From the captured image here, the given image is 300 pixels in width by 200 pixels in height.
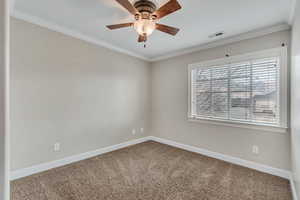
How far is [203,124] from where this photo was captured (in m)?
3.27

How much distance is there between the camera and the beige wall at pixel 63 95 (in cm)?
219

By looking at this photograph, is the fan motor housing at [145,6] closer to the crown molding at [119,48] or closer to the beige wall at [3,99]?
the beige wall at [3,99]

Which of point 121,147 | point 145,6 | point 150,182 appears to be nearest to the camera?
point 145,6

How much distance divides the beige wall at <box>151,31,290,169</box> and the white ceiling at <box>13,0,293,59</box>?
1.04ft

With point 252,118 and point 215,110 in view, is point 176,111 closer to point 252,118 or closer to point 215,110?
point 215,110

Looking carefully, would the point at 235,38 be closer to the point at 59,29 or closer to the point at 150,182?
the point at 150,182

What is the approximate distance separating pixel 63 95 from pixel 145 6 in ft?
6.73

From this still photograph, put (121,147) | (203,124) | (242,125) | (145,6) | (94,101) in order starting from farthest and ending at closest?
1. (121,147)
2. (203,124)
3. (94,101)
4. (242,125)
5. (145,6)

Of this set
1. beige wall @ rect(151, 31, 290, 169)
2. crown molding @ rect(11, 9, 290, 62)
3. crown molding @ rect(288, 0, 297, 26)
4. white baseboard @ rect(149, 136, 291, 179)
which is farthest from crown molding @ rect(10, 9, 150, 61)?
crown molding @ rect(288, 0, 297, 26)

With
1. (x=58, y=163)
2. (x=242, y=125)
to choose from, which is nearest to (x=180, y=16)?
(x=242, y=125)

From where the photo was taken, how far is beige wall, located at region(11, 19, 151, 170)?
7.18 ft

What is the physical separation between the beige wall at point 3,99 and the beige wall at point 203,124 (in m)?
3.19

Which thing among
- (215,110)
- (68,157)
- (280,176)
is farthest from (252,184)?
(68,157)

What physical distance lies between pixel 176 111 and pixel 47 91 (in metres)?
2.84
